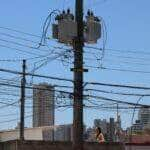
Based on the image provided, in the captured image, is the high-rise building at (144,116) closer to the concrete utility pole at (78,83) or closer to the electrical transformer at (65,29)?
the concrete utility pole at (78,83)

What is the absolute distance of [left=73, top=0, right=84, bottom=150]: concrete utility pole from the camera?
26688 mm

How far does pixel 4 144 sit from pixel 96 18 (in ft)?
32.0

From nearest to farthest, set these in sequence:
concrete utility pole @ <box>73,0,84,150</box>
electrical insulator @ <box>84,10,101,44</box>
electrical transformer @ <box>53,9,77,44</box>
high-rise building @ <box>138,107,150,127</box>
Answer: concrete utility pole @ <box>73,0,84,150</box>, electrical transformer @ <box>53,9,77,44</box>, electrical insulator @ <box>84,10,101,44</box>, high-rise building @ <box>138,107,150,127</box>

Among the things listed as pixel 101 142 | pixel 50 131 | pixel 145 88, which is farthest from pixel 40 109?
pixel 50 131

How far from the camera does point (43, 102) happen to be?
37938 mm

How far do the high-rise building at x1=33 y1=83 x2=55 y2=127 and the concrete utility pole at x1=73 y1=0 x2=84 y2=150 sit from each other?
98.8 inches

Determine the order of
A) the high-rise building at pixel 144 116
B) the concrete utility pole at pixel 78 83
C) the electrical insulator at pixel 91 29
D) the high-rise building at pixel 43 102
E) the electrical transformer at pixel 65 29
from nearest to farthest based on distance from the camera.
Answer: the concrete utility pole at pixel 78 83 < the electrical transformer at pixel 65 29 < the electrical insulator at pixel 91 29 < the high-rise building at pixel 43 102 < the high-rise building at pixel 144 116

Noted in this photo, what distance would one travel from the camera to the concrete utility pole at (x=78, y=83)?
26.7 meters

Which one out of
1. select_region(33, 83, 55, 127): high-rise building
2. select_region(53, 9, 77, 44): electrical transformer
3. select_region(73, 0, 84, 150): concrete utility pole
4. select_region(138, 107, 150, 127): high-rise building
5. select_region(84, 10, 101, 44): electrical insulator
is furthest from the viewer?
select_region(138, 107, 150, 127): high-rise building

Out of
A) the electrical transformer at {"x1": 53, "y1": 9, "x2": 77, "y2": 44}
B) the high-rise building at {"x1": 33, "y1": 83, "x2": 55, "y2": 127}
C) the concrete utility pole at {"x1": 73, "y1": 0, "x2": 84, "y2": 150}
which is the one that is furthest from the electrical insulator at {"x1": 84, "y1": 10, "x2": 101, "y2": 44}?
the high-rise building at {"x1": 33, "y1": 83, "x2": 55, "y2": 127}

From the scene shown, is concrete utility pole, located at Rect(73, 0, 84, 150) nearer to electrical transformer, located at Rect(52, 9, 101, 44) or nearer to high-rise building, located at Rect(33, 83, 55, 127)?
electrical transformer, located at Rect(52, 9, 101, 44)

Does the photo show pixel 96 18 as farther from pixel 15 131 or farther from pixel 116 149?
pixel 15 131

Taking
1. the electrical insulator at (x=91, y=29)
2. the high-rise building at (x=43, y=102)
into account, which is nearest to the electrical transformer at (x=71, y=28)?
the electrical insulator at (x=91, y=29)

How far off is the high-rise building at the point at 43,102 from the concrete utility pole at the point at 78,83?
8.23ft
